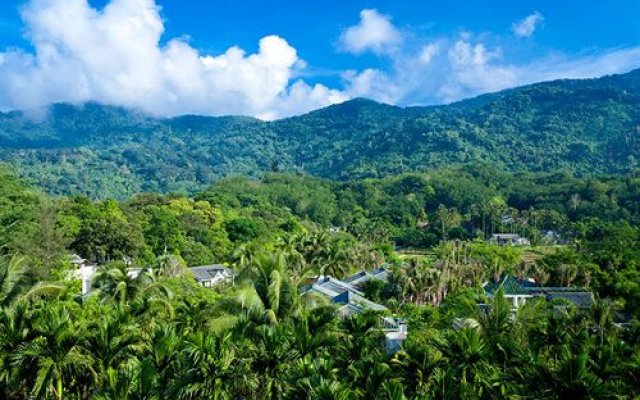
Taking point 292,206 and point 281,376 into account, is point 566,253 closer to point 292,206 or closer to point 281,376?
point 281,376

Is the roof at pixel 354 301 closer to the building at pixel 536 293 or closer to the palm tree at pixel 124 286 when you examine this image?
the building at pixel 536 293

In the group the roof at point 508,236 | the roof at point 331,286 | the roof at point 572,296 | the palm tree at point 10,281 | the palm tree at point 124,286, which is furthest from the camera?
the roof at point 508,236

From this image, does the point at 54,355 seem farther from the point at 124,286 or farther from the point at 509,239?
the point at 509,239

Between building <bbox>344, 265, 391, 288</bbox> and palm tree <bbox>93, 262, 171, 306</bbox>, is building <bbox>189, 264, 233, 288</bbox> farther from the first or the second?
palm tree <bbox>93, 262, 171, 306</bbox>

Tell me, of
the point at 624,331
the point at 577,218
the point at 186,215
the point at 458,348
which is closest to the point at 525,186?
the point at 577,218

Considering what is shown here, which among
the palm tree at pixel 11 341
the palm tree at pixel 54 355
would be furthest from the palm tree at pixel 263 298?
the palm tree at pixel 11 341
